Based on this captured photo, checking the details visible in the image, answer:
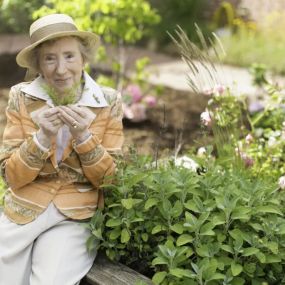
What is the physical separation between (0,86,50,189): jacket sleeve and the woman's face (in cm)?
18

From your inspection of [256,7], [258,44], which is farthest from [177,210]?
[256,7]

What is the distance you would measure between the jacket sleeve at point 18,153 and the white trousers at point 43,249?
0.60 ft

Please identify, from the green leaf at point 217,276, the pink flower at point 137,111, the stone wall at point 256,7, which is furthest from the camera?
the stone wall at point 256,7

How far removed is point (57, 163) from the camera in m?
2.57

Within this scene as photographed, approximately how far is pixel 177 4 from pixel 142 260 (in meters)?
6.84

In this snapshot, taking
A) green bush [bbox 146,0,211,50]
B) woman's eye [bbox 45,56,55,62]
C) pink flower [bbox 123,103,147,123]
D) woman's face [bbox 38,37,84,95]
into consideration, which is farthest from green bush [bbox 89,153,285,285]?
green bush [bbox 146,0,211,50]

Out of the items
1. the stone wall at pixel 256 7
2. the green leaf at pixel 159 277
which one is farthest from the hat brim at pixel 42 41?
the stone wall at pixel 256 7

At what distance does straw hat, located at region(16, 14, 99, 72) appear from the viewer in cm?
245

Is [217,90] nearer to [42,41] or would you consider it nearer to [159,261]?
[42,41]

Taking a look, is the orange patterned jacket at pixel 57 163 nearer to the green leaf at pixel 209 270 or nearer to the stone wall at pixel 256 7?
the green leaf at pixel 209 270

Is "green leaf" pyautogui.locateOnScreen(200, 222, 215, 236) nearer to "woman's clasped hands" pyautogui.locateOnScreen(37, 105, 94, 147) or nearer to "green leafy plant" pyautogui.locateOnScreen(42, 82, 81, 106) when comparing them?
"woman's clasped hands" pyautogui.locateOnScreen(37, 105, 94, 147)

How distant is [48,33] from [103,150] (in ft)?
1.66

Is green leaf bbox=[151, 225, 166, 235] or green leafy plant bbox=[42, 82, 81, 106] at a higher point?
green leafy plant bbox=[42, 82, 81, 106]

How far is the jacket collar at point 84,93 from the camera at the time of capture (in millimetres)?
2561
